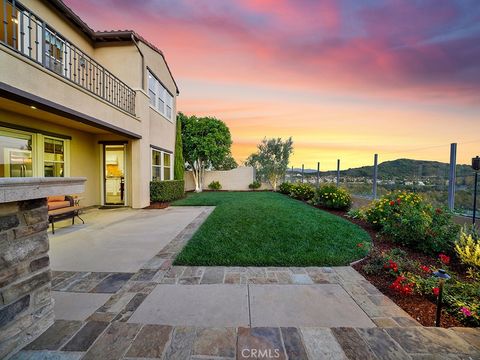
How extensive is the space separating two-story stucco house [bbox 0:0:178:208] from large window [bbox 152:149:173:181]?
0.29 ft

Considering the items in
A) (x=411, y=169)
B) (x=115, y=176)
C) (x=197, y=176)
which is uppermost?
(x=411, y=169)

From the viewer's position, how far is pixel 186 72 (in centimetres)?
997

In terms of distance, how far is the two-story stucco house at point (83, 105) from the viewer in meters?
4.62

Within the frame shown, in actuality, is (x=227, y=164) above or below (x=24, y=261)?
above

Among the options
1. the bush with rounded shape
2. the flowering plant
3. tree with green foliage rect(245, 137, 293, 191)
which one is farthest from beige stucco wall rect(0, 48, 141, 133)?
the bush with rounded shape

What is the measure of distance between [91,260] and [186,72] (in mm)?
9340

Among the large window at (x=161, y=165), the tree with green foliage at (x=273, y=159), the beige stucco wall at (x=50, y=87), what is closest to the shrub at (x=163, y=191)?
the large window at (x=161, y=165)

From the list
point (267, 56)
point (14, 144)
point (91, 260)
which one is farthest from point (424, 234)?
point (14, 144)

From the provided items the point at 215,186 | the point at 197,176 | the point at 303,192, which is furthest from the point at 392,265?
the point at 215,186

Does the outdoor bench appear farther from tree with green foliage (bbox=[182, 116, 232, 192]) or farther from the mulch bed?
tree with green foliage (bbox=[182, 116, 232, 192])

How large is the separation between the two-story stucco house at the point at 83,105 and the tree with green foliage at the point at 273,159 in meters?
7.85

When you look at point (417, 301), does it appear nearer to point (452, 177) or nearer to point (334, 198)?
point (452, 177)

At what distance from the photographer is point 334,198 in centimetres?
797

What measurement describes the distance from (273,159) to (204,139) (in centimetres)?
553
